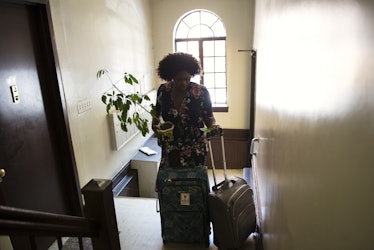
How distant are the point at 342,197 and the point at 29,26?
7.29ft

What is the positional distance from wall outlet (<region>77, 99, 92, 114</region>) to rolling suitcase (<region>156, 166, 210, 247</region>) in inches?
38.3

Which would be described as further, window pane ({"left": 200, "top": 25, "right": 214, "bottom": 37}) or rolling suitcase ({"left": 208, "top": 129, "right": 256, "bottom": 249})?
window pane ({"left": 200, "top": 25, "right": 214, "bottom": 37})

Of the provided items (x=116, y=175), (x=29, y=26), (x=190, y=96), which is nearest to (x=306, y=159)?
(x=190, y=96)

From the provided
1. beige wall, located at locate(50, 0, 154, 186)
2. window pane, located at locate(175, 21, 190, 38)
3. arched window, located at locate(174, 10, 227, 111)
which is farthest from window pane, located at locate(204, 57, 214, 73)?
beige wall, located at locate(50, 0, 154, 186)

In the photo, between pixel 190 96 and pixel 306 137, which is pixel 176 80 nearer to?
pixel 190 96

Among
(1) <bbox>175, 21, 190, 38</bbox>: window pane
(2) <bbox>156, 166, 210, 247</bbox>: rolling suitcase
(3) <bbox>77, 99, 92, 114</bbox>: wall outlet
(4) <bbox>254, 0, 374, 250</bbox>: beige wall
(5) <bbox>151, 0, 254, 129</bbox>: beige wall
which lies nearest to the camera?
(4) <bbox>254, 0, 374, 250</bbox>: beige wall

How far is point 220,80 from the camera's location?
4906 millimetres

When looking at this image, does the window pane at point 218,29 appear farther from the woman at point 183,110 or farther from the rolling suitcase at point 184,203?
the rolling suitcase at point 184,203

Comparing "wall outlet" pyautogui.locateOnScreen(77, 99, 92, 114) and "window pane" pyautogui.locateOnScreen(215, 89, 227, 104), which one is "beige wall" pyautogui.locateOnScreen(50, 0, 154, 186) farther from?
"window pane" pyautogui.locateOnScreen(215, 89, 227, 104)

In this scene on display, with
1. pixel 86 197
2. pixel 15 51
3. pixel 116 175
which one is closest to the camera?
pixel 86 197

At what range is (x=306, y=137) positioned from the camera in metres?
0.89

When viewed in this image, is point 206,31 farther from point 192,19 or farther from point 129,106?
point 129,106

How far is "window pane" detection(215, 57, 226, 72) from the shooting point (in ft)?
15.7

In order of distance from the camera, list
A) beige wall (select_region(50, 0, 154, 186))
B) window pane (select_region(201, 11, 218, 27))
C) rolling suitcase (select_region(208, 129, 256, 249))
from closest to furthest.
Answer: rolling suitcase (select_region(208, 129, 256, 249))
beige wall (select_region(50, 0, 154, 186))
window pane (select_region(201, 11, 218, 27))
